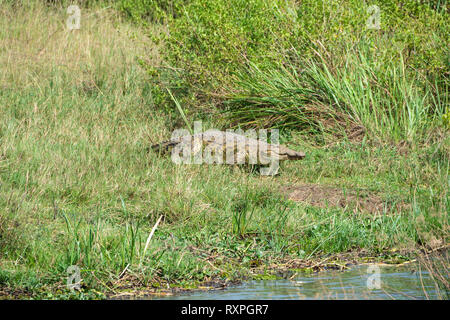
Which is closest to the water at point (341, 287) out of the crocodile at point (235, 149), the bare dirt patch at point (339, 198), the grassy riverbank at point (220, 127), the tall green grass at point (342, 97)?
the grassy riverbank at point (220, 127)

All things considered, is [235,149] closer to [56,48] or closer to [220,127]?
[220,127]

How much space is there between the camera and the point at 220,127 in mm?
9500

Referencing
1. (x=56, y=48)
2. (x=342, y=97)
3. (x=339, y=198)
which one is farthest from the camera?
(x=56, y=48)

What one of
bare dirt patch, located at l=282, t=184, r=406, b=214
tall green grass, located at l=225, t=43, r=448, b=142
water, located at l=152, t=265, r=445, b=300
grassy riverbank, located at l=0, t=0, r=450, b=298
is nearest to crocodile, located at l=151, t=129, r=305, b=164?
grassy riverbank, located at l=0, t=0, r=450, b=298

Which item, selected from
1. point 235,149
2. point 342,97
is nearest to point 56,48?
point 235,149

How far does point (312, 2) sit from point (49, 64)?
445 centimetres

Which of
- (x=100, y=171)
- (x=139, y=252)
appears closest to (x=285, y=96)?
(x=100, y=171)

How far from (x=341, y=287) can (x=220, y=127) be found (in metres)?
4.98

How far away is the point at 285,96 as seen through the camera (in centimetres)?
914

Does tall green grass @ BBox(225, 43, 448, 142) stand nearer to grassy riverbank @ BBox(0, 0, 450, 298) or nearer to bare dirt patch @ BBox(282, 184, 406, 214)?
grassy riverbank @ BBox(0, 0, 450, 298)

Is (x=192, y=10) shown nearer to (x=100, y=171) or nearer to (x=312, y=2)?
(x=312, y=2)

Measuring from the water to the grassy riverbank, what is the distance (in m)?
0.23

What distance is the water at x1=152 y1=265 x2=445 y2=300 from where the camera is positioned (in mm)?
4566

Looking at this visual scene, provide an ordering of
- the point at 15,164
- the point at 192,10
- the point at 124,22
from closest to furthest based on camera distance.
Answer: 1. the point at 15,164
2. the point at 192,10
3. the point at 124,22
